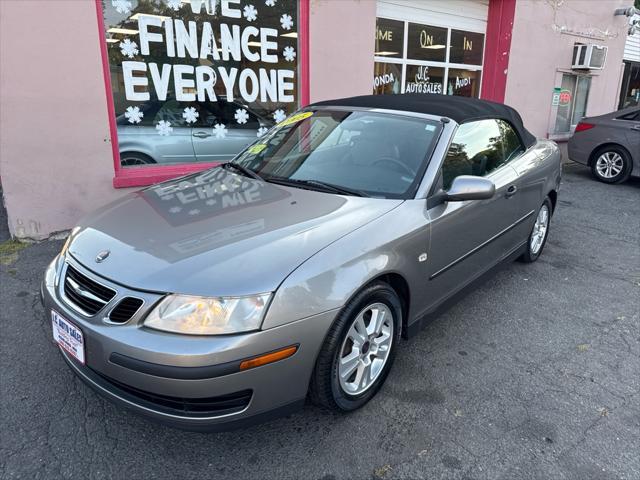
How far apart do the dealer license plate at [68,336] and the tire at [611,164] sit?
30.7 feet

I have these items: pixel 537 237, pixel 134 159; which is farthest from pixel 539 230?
pixel 134 159

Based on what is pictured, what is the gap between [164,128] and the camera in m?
5.82

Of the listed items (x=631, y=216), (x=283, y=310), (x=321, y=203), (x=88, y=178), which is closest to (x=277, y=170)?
(x=321, y=203)

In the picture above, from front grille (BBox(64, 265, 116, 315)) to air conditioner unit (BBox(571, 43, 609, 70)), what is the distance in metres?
11.1

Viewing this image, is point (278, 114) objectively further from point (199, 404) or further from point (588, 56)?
point (588, 56)

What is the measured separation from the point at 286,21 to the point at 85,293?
204 inches

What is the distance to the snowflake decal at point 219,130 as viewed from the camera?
6.20 m

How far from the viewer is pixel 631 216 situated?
6742 millimetres

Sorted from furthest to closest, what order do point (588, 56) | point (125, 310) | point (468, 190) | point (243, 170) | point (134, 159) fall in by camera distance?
point (588, 56), point (134, 159), point (243, 170), point (468, 190), point (125, 310)

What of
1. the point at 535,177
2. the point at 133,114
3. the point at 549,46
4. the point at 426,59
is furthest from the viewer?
the point at 549,46

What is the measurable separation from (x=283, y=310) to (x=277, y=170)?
56.4 inches

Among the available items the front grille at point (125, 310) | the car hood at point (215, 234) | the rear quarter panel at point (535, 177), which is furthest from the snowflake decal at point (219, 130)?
the front grille at point (125, 310)

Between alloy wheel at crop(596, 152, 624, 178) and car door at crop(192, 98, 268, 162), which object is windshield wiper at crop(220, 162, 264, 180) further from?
alloy wheel at crop(596, 152, 624, 178)

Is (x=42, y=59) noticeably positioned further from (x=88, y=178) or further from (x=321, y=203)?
(x=321, y=203)
